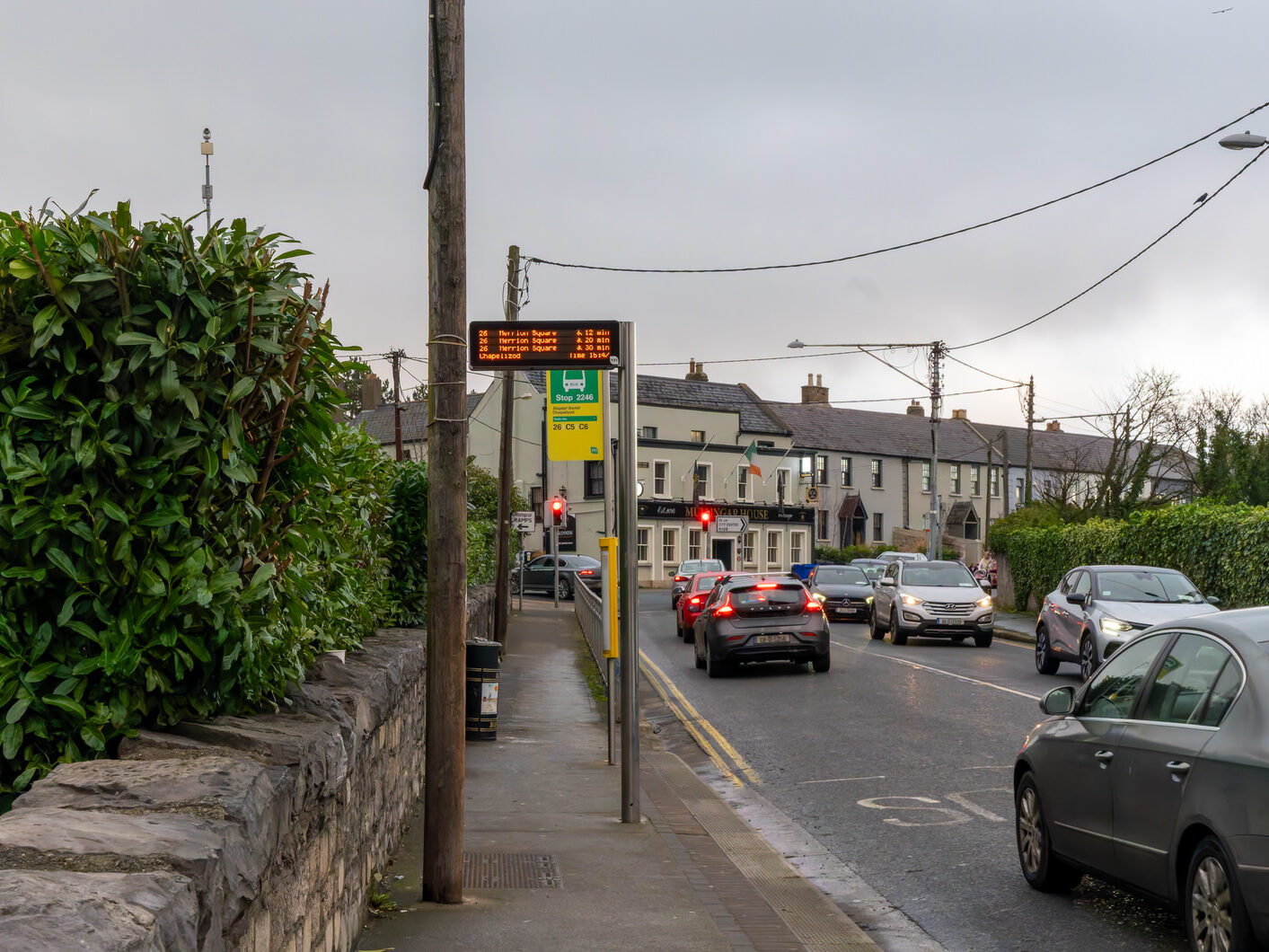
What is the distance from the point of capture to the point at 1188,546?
25453 mm

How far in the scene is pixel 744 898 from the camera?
7.61 m

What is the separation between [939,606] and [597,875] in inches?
787

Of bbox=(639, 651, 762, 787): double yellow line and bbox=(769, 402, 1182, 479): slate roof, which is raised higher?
bbox=(769, 402, 1182, 479): slate roof

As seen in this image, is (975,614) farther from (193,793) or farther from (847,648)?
(193,793)

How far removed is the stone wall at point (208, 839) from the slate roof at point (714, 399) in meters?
60.0

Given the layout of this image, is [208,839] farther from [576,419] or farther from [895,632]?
[895,632]

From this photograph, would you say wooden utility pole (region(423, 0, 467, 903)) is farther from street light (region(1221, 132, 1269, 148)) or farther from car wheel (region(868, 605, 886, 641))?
car wheel (region(868, 605, 886, 641))

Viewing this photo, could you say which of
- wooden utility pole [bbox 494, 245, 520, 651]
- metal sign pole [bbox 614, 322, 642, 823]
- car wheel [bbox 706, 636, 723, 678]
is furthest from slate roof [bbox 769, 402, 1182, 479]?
metal sign pole [bbox 614, 322, 642, 823]

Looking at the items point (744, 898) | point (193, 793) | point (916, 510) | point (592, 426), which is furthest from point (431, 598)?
point (916, 510)

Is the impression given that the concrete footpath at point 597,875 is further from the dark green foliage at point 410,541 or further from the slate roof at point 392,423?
the slate roof at point 392,423

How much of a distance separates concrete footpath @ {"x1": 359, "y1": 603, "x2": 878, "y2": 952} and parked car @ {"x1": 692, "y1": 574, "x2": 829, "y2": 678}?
7655mm

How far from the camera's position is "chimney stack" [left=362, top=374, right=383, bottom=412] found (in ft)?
259

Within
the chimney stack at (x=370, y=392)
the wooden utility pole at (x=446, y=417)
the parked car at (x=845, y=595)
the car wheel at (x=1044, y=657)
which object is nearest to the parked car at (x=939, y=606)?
the car wheel at (x=1044, y=657)

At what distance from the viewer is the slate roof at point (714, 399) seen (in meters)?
67.7
